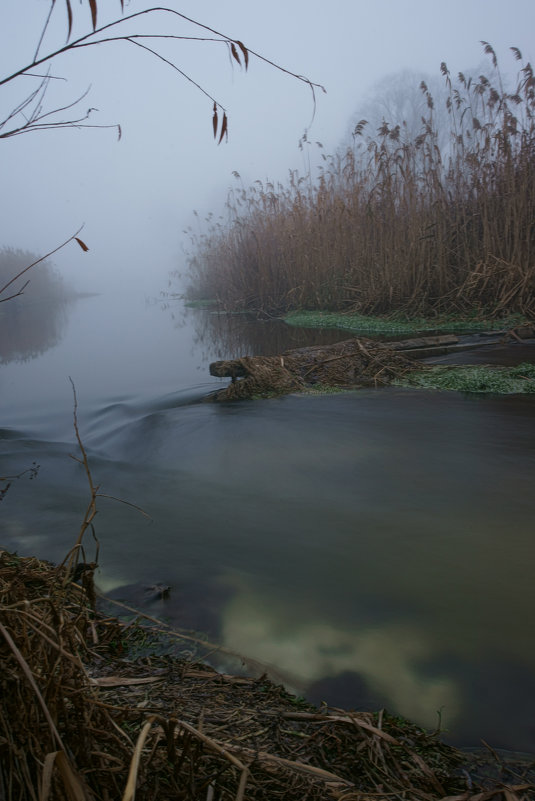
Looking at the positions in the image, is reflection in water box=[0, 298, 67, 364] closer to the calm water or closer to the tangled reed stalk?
the calm water

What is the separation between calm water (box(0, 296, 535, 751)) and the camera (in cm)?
167

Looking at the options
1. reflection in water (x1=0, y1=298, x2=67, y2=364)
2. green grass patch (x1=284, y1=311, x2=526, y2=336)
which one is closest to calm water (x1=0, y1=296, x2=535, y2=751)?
green grass patch (x1=284, y1=311, x2=526, y2=336)

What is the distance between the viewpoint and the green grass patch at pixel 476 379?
445cm

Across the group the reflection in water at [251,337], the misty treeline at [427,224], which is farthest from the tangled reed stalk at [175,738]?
the misty treeline at [427,224]

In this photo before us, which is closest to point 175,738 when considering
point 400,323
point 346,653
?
point 346,653

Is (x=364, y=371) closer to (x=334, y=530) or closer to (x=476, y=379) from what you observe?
(x=476, y=379)

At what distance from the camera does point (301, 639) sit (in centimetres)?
183

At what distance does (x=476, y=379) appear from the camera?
15.1 feet

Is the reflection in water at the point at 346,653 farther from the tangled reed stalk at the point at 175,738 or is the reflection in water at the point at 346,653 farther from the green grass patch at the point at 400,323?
the green grass patch at the point at 400,323

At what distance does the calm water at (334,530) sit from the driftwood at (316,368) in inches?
9.1

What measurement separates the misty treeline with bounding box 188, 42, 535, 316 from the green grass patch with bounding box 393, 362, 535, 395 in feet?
8.19

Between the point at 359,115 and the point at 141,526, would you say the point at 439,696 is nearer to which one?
the point at 141,526

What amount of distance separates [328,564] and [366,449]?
143cm

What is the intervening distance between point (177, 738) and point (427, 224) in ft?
25.7
